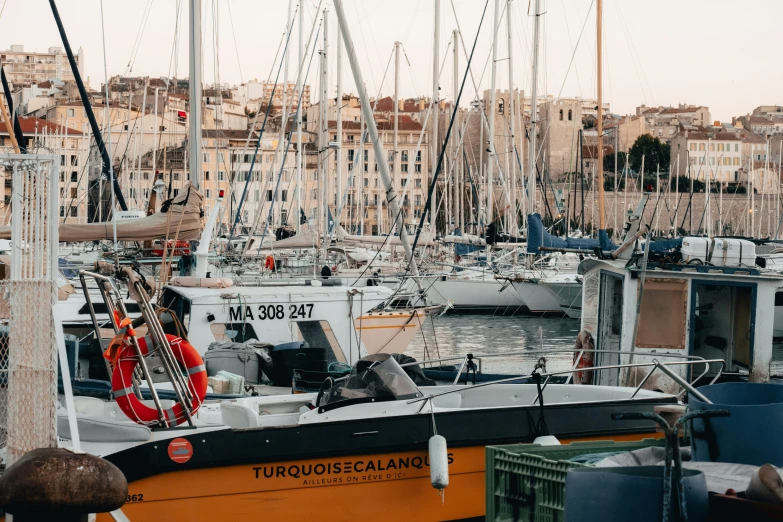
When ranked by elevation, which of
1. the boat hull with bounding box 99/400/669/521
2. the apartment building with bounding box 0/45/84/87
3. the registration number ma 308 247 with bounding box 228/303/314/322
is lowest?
the boat hull with bounding box 99/400/669/521

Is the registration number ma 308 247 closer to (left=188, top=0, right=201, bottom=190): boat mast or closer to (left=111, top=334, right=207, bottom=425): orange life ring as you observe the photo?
(left=188, top=0, right=201, bottom=190): boat mast

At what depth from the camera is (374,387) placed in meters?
8.43

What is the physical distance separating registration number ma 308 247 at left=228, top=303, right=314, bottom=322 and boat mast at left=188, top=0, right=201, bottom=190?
183 centimetres

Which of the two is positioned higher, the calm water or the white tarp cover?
the white tarp cover

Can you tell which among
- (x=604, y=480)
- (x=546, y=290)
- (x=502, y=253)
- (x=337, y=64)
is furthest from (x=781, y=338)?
(x=604, y=480)

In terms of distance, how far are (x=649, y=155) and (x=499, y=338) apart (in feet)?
315

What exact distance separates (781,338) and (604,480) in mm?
24149

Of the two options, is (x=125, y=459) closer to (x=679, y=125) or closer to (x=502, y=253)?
(x=502, y=253)

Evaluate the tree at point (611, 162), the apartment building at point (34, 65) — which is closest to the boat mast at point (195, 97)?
the tree at point (611, 162)

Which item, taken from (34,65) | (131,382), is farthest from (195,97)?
(34,65)

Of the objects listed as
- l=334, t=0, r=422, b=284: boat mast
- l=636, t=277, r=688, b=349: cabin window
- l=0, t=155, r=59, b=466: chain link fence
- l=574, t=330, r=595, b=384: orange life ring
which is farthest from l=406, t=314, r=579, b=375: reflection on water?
l=0, t=155, r=59, b=466: chain link fence

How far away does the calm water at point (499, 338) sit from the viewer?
23312 millimetres

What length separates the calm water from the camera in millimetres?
23312

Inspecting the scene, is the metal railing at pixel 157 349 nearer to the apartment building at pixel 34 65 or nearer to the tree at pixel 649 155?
the tree at pixel 649 155
